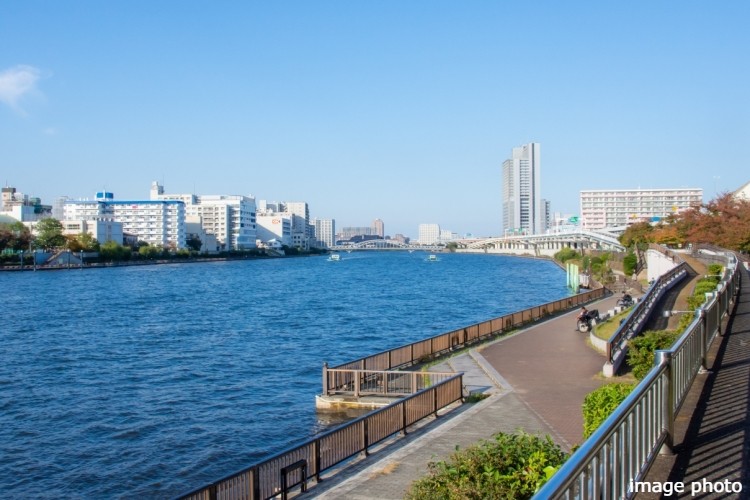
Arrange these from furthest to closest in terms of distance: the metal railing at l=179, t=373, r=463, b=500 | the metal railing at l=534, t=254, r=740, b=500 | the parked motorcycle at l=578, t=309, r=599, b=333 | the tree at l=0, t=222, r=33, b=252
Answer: the tree at l=0, t=222, r=33, b=252, the parked motorcycle at l=578, t=309, r=599, b=333, the metal railing at l=179, t=373, r=463, b=500, the metal railing at l=534, t=254, r=740, b=500

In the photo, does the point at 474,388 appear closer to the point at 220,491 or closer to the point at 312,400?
the point at 312,400

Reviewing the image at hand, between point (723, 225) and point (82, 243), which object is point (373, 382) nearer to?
point (723, 225)

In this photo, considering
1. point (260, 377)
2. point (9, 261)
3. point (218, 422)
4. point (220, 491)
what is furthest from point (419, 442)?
point (9, 261)

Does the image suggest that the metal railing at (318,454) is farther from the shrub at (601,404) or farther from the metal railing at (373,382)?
the shrub at (601,404)

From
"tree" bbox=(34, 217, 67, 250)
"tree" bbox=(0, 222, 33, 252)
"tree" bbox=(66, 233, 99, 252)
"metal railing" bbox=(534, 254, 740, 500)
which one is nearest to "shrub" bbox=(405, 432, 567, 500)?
"metal railing" bbox=(534, 254, 740, 500)

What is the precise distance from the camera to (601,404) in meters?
11.3

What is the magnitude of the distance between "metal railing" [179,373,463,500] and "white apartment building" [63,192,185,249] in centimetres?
18340

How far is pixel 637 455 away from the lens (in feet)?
19.0

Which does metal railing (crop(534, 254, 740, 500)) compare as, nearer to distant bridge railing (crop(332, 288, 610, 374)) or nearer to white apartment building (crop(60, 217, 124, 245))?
distant bridge railing (crop(332, 288, 610, 374))

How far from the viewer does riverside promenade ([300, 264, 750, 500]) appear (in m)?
6.71

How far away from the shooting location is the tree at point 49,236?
454 ft

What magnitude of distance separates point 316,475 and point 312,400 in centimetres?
1082

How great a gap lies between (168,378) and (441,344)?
11.6 m

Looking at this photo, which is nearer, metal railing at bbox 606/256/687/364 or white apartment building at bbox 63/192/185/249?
metal railing at bbox 606/256/687/364
